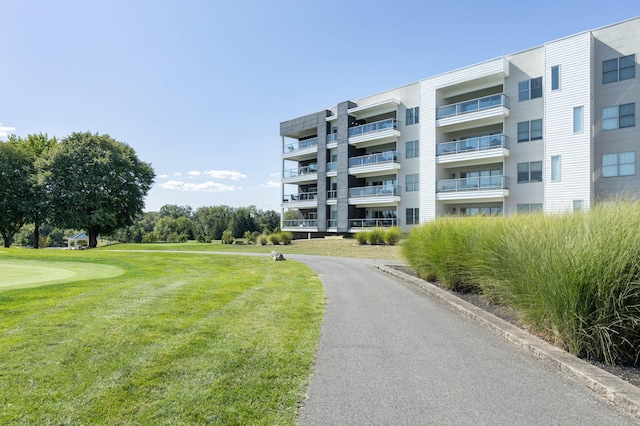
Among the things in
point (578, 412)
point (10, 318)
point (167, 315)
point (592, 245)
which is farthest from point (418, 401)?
point (10, 318)

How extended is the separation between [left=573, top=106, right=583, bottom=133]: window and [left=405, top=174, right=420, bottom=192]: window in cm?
1330

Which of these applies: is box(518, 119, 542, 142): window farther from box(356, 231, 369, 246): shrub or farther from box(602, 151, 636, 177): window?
box(356, 231, 369, 246): shrub

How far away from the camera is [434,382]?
169 inches

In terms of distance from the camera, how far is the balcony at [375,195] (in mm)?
37281

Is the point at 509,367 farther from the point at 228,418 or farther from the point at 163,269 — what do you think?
the point at 163,269

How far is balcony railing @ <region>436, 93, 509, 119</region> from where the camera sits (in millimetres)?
30328

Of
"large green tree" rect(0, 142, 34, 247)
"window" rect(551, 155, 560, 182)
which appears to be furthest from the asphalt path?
"large green tree" rect(0, 142, 34, 247)

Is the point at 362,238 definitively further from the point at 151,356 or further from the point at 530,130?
the point at 151,356

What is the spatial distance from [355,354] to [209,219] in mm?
100851

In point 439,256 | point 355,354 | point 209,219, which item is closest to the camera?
point 355,354

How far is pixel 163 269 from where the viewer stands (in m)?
14.4

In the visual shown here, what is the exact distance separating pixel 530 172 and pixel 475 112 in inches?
259

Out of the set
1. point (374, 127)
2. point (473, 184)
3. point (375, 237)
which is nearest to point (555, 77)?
point (473, 184)

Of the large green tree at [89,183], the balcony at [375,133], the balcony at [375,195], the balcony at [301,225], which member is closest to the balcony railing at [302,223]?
the balcony at [301,225]
